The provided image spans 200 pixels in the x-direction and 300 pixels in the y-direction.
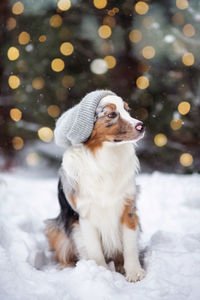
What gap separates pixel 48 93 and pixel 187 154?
185cm

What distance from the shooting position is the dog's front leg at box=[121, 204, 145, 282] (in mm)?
2086

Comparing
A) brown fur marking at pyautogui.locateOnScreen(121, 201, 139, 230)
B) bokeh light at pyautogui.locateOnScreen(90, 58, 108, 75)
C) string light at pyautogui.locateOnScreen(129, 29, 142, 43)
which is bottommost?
brown fur marking at pyautogui.locateOnScreen(121, 201, 139, 230)

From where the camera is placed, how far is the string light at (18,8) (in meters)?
3.86

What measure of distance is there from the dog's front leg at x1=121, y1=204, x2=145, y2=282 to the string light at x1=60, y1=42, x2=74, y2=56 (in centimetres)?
232

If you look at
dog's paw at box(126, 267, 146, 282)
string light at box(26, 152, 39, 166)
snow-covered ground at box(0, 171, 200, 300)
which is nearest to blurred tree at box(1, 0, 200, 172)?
string light at box(26, 152, 39, 166)

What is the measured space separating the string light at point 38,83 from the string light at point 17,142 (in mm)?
751

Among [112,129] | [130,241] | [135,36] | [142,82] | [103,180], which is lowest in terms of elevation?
[130,241]

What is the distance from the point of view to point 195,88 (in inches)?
154

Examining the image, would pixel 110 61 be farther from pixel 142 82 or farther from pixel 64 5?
pixel 64 5

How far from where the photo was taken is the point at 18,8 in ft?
12.8

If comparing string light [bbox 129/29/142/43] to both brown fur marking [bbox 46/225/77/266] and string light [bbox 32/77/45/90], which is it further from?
brown fur marking [bbox 46/225/77/266]

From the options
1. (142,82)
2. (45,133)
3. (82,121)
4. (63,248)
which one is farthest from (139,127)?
(45,133)

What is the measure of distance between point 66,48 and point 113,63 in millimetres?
572

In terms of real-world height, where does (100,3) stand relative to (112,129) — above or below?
above
